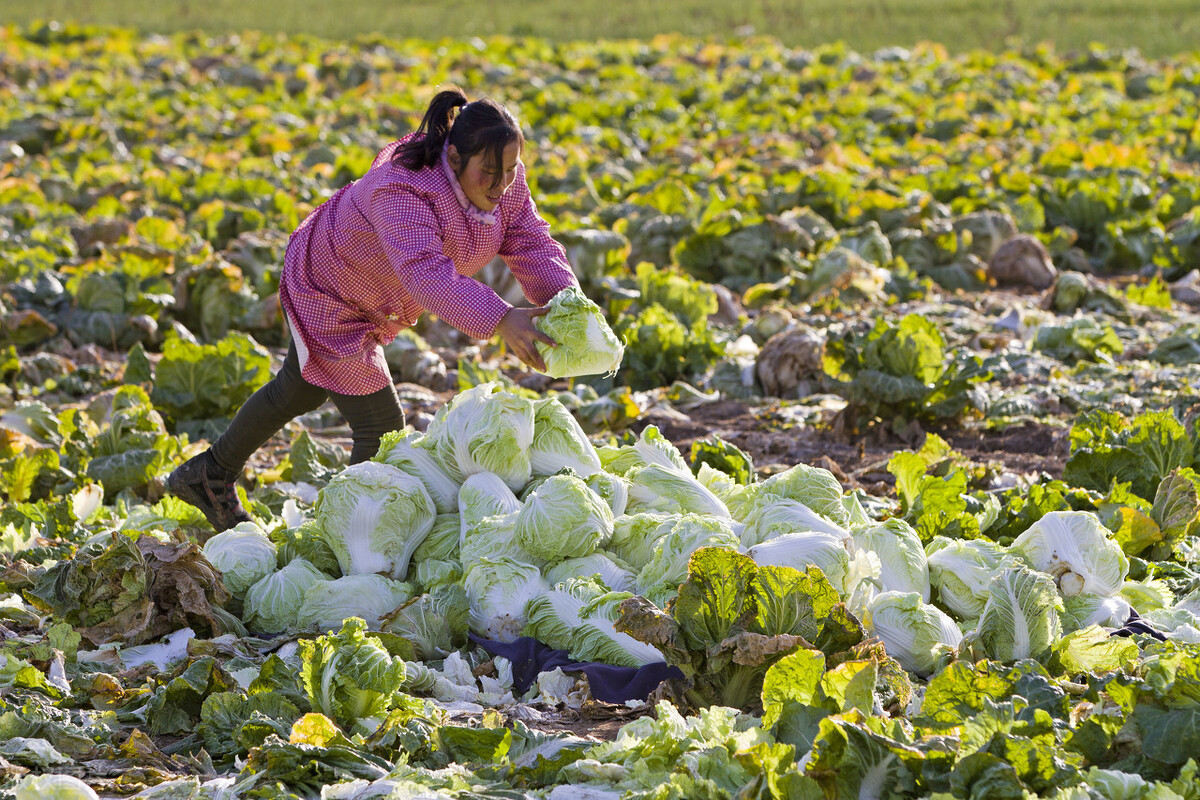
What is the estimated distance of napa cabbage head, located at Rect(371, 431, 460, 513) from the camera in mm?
4156

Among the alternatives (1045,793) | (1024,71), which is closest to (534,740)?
(1045,793)

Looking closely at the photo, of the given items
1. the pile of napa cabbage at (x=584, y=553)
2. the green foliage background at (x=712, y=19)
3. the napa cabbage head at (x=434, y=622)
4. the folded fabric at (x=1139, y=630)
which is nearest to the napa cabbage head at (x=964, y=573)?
the pile of napa cabbage at (x=584, y=553)

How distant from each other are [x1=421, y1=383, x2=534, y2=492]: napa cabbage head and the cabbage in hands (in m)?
0.29

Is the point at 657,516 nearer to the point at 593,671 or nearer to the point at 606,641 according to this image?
the point at 606,641

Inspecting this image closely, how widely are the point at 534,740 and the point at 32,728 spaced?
132 centimetres

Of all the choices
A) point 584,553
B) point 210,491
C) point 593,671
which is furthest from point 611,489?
point 210,491

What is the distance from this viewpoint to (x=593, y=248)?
873 centimetres

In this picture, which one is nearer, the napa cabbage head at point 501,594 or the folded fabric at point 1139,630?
the folded fabric at point 1139,630

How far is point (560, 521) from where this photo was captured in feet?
12.1

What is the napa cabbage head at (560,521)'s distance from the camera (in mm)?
3691

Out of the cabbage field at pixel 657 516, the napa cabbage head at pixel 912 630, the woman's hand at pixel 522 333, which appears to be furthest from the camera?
the woman's hand at pixel 522 333

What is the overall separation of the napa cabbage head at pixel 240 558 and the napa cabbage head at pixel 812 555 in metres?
1.66

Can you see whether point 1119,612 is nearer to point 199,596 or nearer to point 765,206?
point 199,596

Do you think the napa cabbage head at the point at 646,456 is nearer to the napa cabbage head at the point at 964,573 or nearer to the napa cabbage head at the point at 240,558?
the napa cabbage head at the point at 964,573
